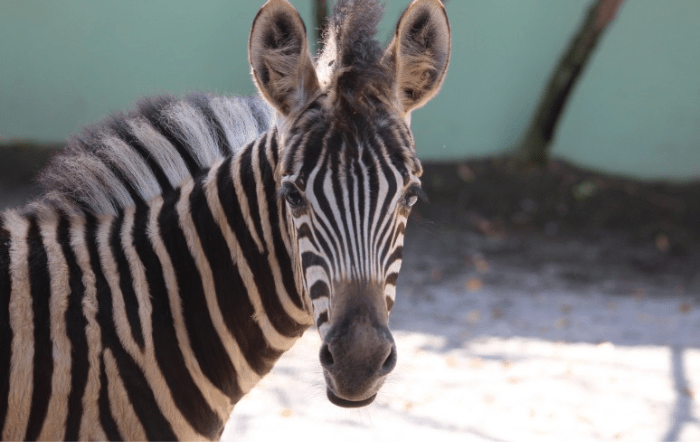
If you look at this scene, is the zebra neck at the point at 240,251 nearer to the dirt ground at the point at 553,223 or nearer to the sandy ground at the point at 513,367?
the sandy ground at the point at 513,367

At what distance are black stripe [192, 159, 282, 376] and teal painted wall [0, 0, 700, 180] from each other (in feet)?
23.5

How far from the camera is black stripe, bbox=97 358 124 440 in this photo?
97.2 inches

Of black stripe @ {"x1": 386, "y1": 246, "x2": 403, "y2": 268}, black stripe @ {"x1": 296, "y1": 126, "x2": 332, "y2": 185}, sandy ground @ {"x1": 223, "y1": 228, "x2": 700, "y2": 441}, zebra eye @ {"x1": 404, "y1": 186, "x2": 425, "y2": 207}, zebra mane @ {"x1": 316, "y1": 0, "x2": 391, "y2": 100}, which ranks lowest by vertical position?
sandy ground @ {"x1": 223, "y1": 228, "x2": 700, "y2": 441}

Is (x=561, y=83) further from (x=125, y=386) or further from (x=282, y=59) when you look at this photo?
(x=125, y=386)

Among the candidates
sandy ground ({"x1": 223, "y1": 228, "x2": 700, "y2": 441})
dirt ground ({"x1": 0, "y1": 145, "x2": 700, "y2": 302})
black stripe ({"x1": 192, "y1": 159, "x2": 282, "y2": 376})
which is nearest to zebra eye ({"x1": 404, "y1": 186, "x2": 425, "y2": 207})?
black stripe ({"x1": 192, "y1": 159, "x2": 282, "y2": 376})

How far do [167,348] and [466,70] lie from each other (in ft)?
27.7

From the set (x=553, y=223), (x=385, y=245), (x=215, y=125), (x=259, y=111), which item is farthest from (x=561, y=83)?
(x=385, y=245)

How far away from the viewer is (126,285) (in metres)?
2.63

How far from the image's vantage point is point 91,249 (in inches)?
104

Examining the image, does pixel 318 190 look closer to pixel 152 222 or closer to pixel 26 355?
pixel 152 222

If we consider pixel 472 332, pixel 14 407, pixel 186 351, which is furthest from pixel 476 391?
pixel 14 407

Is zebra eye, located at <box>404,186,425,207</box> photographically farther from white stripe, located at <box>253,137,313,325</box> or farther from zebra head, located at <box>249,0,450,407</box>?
white stripe, located at <box>253,137,313,325</box>

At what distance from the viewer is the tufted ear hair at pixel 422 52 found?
8.77 ft

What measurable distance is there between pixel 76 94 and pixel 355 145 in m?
8.54
